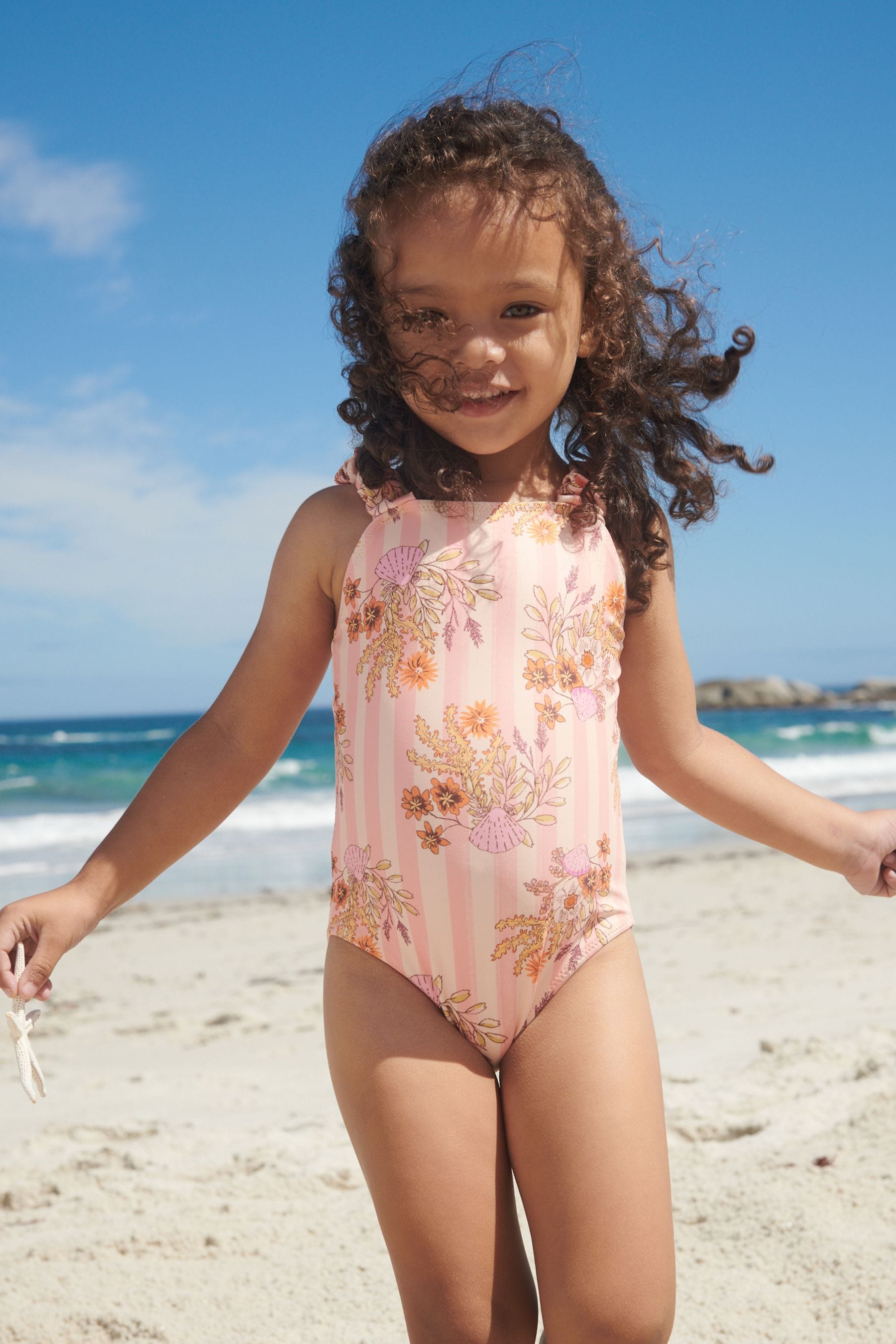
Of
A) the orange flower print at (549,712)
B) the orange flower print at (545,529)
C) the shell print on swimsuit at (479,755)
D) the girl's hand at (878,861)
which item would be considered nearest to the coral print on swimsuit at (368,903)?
the shell print on swimsuit at (479,755)

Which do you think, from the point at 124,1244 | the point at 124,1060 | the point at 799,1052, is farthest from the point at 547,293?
the point at 124,1060

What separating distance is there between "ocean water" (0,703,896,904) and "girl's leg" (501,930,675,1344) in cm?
466

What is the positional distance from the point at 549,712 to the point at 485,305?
66 centimetres

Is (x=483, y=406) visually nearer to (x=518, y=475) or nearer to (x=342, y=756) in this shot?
(x=518, y=475)

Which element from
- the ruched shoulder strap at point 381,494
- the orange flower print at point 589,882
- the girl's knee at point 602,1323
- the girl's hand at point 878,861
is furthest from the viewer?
the girl's hand at point 878,861

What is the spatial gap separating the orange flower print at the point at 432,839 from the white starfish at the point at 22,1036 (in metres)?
0.63

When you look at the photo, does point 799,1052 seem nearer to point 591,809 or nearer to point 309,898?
point 591,809

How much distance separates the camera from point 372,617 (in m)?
1.81

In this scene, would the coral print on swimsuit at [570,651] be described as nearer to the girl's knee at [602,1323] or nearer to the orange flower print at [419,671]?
the orange flower print at [419,671]

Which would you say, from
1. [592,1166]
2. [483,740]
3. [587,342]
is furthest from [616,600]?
[592,1166]

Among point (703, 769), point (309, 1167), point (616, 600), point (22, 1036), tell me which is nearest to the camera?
point (22, 1036)

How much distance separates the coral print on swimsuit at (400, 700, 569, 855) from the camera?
1700mm

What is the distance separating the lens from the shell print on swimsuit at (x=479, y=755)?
66.6 inches

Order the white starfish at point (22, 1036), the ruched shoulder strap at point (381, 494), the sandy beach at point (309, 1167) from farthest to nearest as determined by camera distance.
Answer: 1. the sandy beach at point (309, 1167)
2. the ruched shoulder strap at point (381, 494)
3. the white starfish at point (22, 1036)
